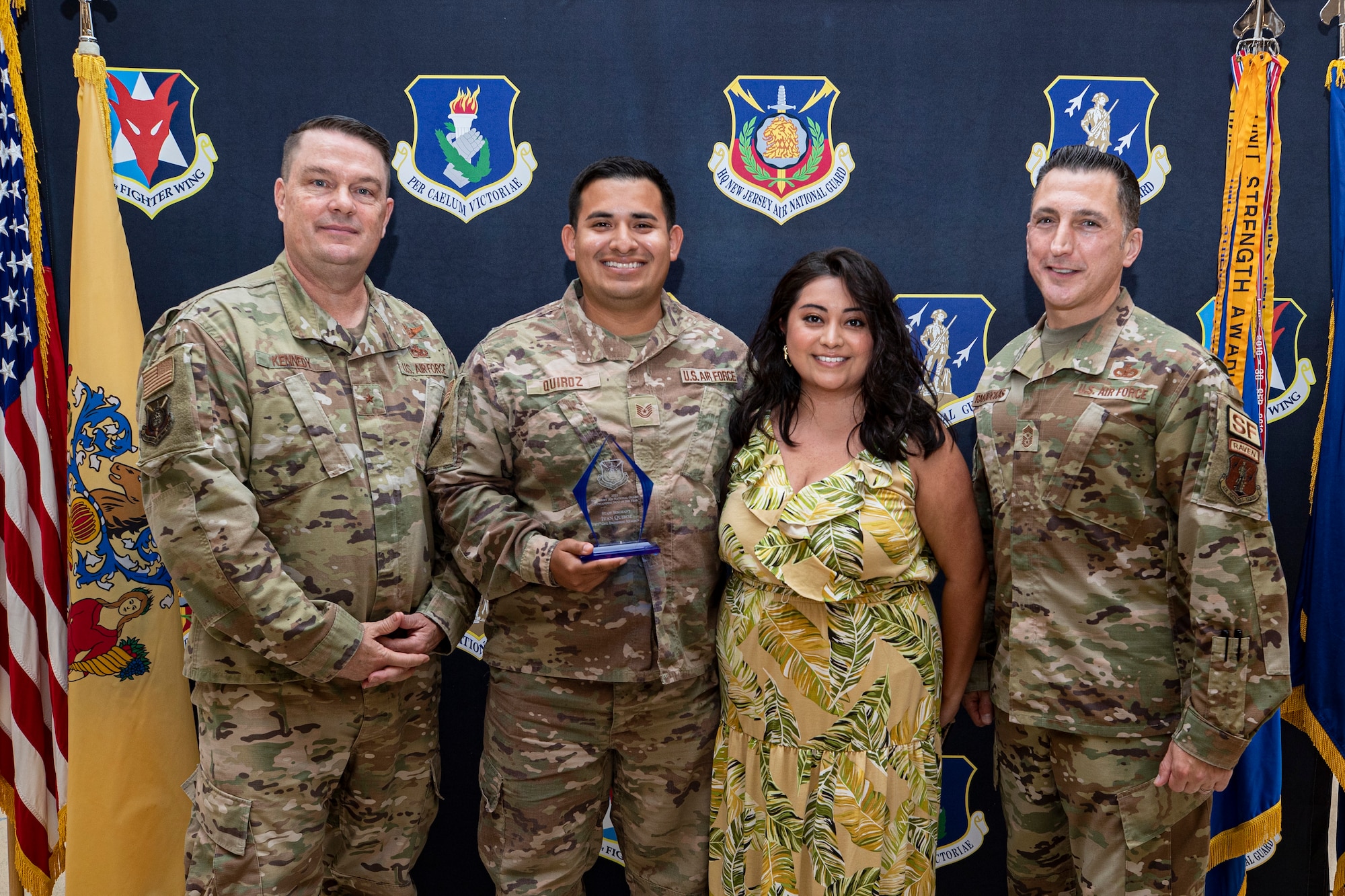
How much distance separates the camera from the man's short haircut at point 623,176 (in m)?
2.07

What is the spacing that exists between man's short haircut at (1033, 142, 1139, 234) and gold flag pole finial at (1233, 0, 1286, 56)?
2.98 ft

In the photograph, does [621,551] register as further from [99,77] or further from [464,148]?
[99,77]

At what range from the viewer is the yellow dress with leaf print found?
1.78 m

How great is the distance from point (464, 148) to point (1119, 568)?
82.0 inches

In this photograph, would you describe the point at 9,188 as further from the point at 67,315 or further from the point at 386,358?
the point at 386,358

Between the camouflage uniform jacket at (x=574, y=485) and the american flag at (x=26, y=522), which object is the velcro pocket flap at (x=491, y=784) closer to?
the camouflage uniform jacket at (x=574, y=485)

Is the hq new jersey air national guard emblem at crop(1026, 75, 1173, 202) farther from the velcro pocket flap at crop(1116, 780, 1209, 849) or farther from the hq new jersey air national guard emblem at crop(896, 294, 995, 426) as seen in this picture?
the velcro pocket flap at crop(1116, 780, 1209, 849)

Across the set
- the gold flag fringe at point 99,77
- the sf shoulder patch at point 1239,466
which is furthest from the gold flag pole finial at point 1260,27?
the gold flag fringe at point 99,77

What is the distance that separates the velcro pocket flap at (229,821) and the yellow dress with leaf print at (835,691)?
3.43 feet

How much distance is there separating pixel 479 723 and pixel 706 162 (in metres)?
1.88

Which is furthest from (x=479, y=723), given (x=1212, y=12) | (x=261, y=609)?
(x=1212, y=12)

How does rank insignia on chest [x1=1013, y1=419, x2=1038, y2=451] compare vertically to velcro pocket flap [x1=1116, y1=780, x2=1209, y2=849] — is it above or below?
above

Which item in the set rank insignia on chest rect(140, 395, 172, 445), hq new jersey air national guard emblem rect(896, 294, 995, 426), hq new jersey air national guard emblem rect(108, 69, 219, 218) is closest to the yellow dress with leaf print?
hq new jersey air national guard emblem rect(896, 294, 995, 426)

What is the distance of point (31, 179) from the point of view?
232cm
